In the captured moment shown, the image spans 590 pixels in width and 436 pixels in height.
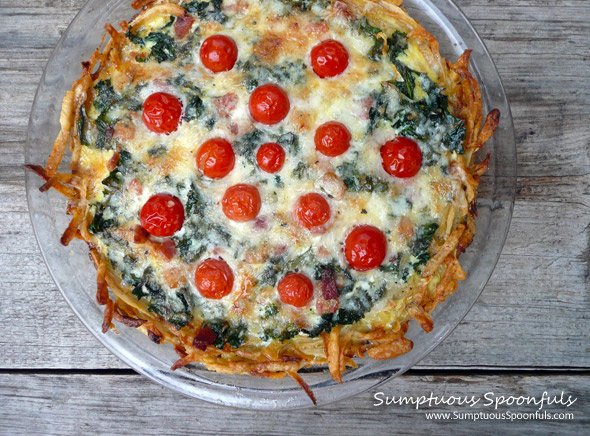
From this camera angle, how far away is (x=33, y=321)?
318 cm

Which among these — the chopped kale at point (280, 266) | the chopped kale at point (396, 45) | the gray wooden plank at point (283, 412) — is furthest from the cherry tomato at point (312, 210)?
the gray wooden plank at point (283, 412)

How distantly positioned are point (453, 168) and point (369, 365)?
109 centimetres

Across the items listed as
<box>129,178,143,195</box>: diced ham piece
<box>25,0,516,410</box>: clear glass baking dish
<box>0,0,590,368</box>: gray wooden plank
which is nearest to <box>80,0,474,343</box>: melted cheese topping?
<box>129,178,143,195</box>: diced ham piece

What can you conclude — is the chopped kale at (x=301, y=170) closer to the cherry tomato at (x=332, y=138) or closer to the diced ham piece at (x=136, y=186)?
the cherry tomato at (x=332, y=138)

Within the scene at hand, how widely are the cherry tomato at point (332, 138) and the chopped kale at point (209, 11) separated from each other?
727 mm

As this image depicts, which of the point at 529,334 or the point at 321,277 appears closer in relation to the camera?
the point at 321,277

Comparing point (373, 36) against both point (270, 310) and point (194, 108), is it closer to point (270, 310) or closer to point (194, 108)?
point (194, 108)

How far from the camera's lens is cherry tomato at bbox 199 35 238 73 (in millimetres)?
2416

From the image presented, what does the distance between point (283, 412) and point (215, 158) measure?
1.69 meters

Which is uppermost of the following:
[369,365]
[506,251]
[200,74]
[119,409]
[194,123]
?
[200,74]

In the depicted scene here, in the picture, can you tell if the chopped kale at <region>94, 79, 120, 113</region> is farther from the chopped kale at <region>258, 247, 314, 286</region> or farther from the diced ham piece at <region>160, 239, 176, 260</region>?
the chopped kale at <region>258, 247, 314, 286</region>

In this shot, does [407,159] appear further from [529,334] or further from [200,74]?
[529,334]

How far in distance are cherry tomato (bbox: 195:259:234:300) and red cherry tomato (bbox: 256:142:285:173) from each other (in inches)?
19.2

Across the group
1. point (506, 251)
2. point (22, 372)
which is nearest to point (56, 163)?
point (22, 372)
